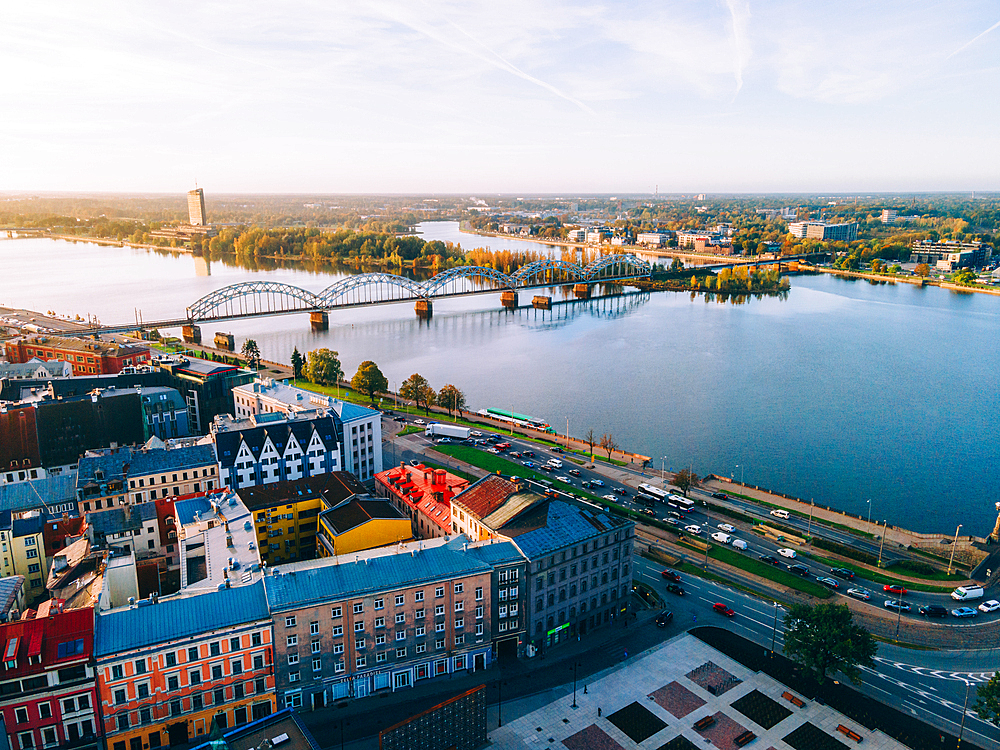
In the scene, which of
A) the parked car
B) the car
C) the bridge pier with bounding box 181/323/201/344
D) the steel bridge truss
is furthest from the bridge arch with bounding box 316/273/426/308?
the car

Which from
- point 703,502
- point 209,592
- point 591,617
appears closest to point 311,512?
point 209,592

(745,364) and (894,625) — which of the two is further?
(745,364)

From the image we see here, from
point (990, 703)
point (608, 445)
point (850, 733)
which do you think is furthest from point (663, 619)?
point (608, 445)

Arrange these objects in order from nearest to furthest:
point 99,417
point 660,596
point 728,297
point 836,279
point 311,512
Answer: point 660,596 → point 311,512 → point 99,417 → point 728,297 → point 836,279

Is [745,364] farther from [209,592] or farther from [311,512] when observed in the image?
[209,592]

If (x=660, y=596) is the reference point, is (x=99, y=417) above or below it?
above

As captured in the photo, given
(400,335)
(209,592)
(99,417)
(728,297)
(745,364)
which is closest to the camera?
(209,592)

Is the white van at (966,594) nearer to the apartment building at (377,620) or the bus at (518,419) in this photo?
the apartment building at (377,620)
